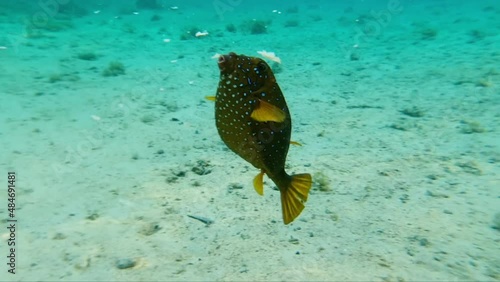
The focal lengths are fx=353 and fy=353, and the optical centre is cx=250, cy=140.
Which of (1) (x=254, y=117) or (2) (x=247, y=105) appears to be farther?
(2) (x=247, y=105)

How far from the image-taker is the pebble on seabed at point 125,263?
3623 millimetres

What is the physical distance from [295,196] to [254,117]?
82 cm

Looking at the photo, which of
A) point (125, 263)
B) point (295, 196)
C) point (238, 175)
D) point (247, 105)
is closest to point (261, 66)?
point (247, 105)

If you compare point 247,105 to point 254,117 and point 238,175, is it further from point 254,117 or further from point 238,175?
point 238,175

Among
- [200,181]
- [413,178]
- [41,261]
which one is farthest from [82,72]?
[413,178]

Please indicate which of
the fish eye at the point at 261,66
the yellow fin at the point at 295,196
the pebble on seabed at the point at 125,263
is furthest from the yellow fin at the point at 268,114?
the pebble on seabed at the point at 125,263

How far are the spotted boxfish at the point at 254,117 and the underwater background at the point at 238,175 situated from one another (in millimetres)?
1497

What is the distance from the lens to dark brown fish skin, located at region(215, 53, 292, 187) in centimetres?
204

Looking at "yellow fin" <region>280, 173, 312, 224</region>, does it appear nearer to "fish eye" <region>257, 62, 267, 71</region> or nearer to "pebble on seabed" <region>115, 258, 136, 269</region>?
"fish eye" <region>257, 62, 267, 71</region>

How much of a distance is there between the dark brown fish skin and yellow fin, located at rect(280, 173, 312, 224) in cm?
26

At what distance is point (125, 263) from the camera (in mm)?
3650

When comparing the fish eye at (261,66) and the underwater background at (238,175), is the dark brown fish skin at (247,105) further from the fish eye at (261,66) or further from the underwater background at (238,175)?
the underwater background at (238,175)

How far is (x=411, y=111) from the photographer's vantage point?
8555 mm

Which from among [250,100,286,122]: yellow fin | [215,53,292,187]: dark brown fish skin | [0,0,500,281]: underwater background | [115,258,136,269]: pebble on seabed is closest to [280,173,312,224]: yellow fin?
[215,53,292,187]: dark brown fish skin
